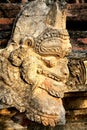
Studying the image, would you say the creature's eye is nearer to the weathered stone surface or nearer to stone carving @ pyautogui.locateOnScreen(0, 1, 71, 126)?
stone carving @ pyautogui.locateOnScreen(0, 1, 71, 126)

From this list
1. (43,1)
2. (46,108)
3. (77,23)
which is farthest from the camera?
(77,23)

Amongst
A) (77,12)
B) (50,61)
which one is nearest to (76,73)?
(50,61)

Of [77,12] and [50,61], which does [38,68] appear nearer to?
[50,61]

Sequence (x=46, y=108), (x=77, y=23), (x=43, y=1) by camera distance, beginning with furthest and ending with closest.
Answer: (x=77, y=23) → (x=43, y=1) → (x=46, y=108)

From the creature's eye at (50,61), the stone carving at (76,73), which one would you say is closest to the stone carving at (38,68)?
the creature's eye at (50,61)

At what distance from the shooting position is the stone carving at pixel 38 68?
1954 millimetres

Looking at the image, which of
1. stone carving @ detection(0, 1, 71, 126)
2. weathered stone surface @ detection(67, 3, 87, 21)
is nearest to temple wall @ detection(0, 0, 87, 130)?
weathered stone surface @ detection(67, 3, 87, 21)

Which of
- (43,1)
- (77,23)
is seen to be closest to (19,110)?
(43,1)

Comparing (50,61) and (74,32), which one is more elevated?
(74,32)

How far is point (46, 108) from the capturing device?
6.40ft

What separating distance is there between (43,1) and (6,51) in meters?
0.40

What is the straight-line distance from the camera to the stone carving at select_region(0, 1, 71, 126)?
6.41ft

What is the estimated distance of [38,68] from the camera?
2.00m

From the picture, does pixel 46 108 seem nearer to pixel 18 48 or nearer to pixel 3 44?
pixel 18 48
